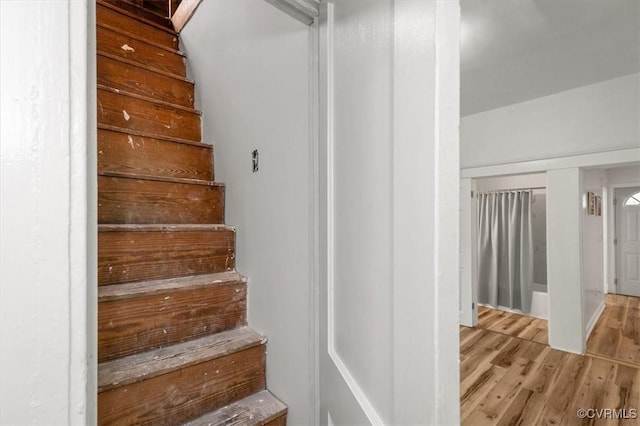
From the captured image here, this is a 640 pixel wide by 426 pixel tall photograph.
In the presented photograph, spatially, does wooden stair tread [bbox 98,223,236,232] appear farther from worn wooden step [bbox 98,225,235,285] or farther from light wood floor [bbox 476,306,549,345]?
light wood floor [bbox 476,306,549,345]

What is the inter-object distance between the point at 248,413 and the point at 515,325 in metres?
3.84

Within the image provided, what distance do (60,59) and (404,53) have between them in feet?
1.64

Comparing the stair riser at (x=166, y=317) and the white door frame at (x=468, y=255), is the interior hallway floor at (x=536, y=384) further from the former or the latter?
the stair riser at (x=166, y=317)

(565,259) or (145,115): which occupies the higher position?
(145,115)

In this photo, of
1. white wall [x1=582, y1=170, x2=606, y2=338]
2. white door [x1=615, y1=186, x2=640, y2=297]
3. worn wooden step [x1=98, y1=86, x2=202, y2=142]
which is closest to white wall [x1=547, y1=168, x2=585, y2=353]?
white wall [x1=582, y1=170, x2=606, y2=338]

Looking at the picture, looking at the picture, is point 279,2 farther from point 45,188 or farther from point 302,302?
point 302,302

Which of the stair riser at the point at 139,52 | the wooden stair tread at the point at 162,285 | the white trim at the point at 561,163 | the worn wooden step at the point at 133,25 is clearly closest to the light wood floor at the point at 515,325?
the white trim at the point at 561,163

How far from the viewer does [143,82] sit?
1.74 metres

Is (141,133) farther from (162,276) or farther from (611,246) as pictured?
(611,246)

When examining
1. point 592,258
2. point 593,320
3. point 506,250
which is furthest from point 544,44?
point 593,320

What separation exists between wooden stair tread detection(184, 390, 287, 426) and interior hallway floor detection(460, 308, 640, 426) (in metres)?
1.55

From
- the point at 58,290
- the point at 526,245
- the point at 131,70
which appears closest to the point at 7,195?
the point at 58,290

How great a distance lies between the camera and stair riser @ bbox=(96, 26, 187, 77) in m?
1.72

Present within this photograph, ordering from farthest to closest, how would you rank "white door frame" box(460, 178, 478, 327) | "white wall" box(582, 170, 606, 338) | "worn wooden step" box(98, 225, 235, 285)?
"white door frame" box(460, 178, 478, 327) → "white wall" box(582, 170, 606, 338) → "worn wooden step" box(98, 225, 235, 285)
